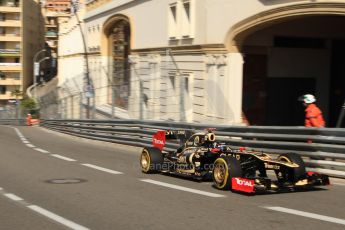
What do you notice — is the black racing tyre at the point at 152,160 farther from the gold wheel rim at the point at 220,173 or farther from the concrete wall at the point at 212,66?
the concrete wall at the point at 212,66

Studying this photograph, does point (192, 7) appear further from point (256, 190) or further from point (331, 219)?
point (331, 219)

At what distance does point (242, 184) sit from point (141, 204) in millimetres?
1645

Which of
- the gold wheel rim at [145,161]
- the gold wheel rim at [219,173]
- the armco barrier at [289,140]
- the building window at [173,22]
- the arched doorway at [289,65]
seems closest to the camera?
the gold wheel rim at [219,173]

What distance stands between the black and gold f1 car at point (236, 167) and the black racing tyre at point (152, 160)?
5.9 inches

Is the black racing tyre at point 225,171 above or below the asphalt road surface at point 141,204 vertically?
above

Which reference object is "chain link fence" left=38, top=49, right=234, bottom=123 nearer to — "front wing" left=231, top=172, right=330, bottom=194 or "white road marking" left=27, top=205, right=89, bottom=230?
"front wing" left=231, top=172, right=330, bottom=194

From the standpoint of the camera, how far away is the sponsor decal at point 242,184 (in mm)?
8633

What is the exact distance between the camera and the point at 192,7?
23219 millimetres

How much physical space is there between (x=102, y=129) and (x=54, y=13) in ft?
415

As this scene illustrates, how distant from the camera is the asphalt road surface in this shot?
690 centimetres

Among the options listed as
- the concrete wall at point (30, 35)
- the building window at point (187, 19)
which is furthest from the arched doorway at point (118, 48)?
the concrete wall at point (30, 35)

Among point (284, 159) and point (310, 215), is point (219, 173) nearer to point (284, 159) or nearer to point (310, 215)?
point (284, 159)

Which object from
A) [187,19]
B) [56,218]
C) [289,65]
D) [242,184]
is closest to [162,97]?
[289,65]

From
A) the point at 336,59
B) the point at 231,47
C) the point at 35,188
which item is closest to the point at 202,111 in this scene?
the point at 231,47
